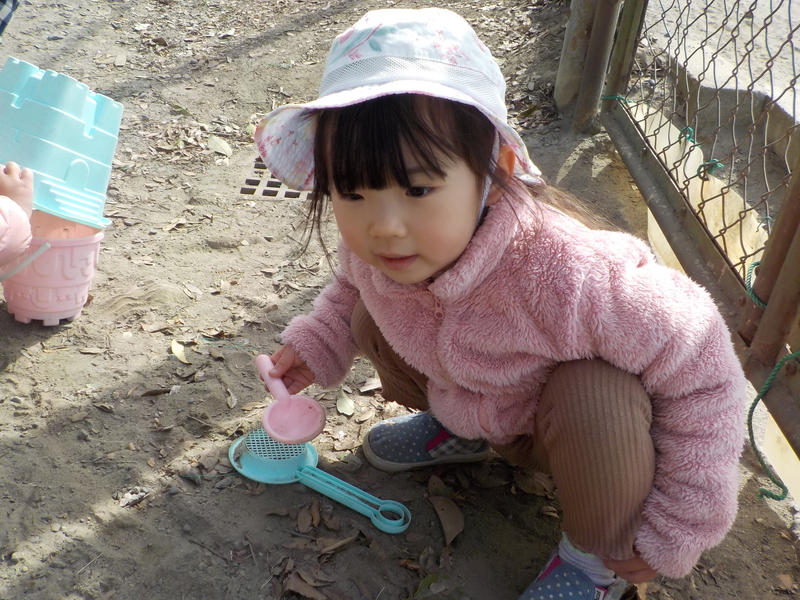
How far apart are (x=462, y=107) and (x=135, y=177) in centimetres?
214

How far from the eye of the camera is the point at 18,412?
5.87ft

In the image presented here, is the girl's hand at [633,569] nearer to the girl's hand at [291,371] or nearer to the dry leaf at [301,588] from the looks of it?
the dry leaf at [301,588]

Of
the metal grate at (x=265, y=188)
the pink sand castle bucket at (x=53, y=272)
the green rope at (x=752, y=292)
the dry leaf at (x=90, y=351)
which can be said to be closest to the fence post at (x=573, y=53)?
the metal grate at (x=265, y=188)

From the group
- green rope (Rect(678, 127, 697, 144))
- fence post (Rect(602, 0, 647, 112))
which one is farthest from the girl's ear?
fence post (Rect(602, 0, 647, 112))

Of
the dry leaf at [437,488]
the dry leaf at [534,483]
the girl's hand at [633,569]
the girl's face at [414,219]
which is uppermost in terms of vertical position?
the girl's face at [414,219]

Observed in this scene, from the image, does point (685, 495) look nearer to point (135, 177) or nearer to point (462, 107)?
point (462, 107)

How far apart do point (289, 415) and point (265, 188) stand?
157cm

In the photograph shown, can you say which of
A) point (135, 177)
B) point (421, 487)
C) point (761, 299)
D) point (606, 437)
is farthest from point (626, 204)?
point (135, 177)

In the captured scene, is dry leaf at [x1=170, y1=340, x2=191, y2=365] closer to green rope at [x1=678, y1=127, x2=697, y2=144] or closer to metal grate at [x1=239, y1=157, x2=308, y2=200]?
metal grate at [x1=239, y1=157, x2=308, y2=200]

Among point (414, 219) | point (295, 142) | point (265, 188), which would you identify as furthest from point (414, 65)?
point (265, 188)

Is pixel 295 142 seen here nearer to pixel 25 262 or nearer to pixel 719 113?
pixel 25 262

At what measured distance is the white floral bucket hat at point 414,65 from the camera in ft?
3.89

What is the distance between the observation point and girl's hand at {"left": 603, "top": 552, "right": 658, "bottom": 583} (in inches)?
52.5

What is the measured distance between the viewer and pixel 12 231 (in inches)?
67.5
